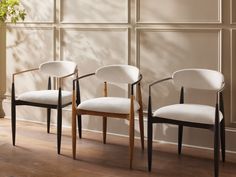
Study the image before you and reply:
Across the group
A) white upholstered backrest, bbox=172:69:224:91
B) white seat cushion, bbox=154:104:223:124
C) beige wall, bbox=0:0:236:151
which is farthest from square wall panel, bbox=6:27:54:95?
white seat cushion, bbox=154:104:223:124

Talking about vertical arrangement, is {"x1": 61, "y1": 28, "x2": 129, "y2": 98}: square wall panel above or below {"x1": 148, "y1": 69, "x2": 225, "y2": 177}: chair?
above

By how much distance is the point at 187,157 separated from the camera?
361 centimetres

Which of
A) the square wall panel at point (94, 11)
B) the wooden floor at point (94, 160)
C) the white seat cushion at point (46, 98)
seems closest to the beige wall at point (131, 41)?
the square wall panel at point (94, 11)

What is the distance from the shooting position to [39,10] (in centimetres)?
468

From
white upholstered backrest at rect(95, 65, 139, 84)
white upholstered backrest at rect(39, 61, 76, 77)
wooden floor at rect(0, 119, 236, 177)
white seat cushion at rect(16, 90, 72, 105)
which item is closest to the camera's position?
wooden floor at rect(0, 119, 236, 177)

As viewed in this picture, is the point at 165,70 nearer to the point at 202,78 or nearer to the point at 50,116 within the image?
the point at 202,78

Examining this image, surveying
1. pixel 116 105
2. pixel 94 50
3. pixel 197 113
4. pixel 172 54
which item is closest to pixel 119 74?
pixel 116 105

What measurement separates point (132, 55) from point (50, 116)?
124 cm

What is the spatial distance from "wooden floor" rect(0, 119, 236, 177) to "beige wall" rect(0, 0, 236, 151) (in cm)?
30

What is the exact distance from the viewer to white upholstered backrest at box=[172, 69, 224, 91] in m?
3.31

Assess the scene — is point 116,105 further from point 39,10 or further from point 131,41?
point 39,10

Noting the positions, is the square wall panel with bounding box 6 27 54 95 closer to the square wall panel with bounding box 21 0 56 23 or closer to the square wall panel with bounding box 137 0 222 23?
the square wall panel with bounding box 21 0 56 23

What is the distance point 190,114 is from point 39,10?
242cm

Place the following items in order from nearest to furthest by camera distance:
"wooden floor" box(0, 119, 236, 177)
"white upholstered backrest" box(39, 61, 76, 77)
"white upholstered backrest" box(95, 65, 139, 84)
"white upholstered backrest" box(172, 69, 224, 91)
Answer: "wooden floor" box(0, 119, 236, 177) < "white upholstered backrest" box(172, 69, 224, 91) < "white upholstered backrest" box(95, 65, 139, 84) < "white upholstered backrest" box(39, 61, 76, 77)
